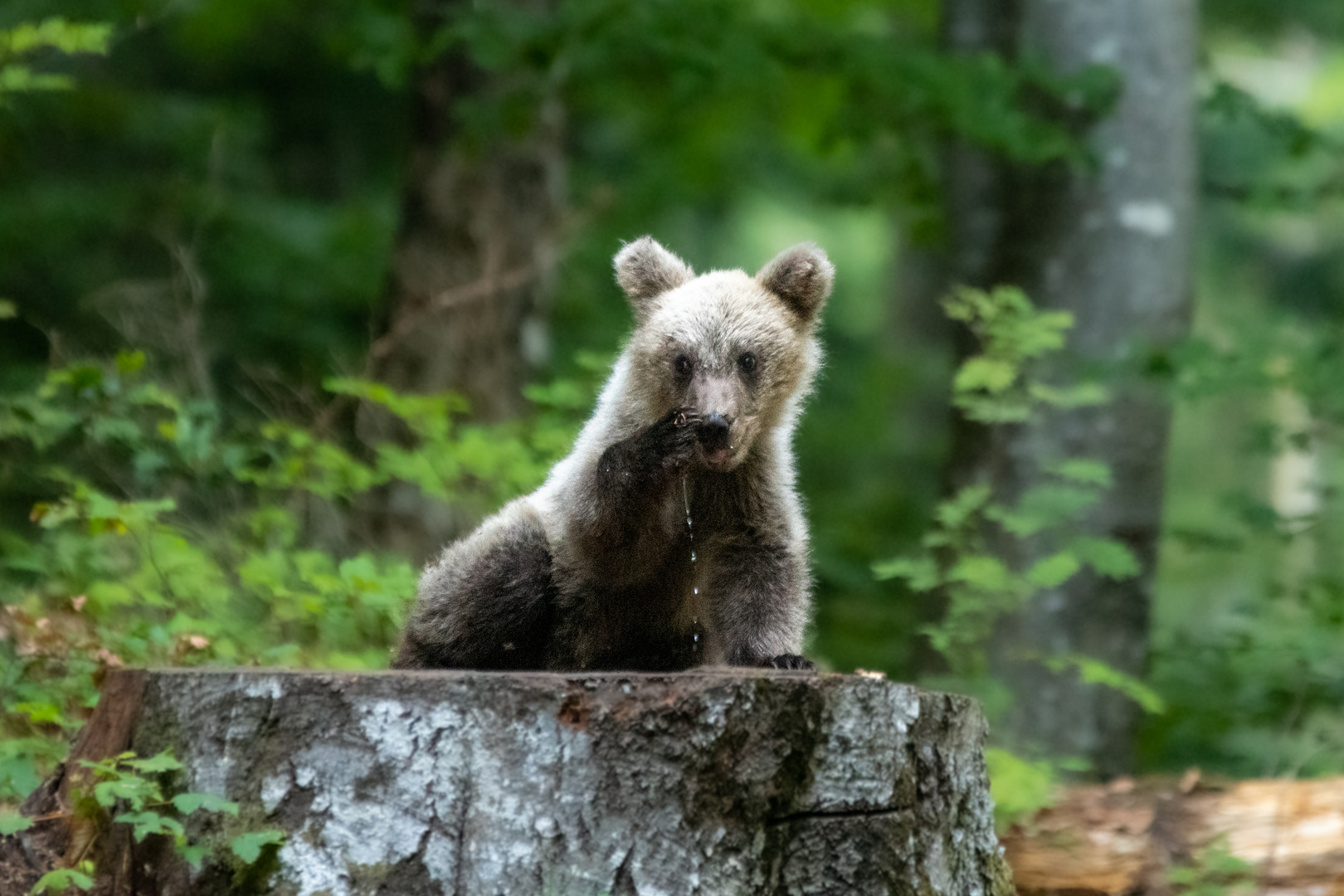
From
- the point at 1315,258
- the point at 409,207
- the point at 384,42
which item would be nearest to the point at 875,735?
the point at 384,42

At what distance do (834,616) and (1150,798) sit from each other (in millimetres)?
4428

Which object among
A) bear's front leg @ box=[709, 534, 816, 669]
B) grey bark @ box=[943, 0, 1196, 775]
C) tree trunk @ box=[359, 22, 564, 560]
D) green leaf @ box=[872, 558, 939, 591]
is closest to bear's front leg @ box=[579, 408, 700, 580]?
bear's front leg @ box=[709, 534, 816, 669]

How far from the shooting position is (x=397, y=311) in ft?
27.2

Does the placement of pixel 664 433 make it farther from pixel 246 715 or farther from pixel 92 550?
pixel 92 550

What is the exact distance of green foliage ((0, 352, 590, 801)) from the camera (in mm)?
4551

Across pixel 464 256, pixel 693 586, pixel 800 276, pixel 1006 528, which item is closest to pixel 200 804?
pixel 693 586

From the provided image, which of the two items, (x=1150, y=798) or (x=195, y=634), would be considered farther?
(x=1150, y=798)

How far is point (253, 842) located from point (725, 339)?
207 centimetres

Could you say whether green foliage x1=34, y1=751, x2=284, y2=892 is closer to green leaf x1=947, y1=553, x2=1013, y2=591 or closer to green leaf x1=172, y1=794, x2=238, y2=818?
green leaf x1=172, y1=794, x2=238, y2=818

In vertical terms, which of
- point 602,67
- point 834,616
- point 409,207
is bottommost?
point 834,616

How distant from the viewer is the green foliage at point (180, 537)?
14.9 feet

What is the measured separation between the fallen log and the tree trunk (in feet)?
13.6

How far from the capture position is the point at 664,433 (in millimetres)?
3760

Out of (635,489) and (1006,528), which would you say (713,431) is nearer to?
(635,489)
